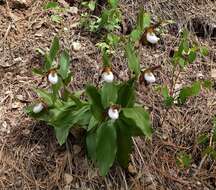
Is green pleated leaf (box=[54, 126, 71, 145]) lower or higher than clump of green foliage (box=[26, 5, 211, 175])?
lower

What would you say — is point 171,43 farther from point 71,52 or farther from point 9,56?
point 9,56

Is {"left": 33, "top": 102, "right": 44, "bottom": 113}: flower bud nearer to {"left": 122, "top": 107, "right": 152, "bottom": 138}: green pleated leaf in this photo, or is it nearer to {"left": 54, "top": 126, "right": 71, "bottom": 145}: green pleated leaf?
{"left": 54, "top": 126, "right": 71, "bottom": 145}: green pleated leaf

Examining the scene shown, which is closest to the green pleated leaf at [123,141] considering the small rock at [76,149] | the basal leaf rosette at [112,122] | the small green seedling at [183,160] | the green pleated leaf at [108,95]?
the basal leaf rosette at [112,122]

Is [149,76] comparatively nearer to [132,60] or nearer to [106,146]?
[132,60]

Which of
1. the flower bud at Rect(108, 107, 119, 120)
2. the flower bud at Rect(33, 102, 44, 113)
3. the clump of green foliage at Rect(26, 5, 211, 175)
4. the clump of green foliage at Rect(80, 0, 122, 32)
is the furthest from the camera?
the clump of green foliage at Rect(80, 0, 122, 32)

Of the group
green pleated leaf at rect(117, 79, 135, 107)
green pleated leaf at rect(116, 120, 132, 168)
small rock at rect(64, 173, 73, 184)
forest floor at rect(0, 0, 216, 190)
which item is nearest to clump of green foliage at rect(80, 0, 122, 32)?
forest floor at rect(0, 0, 216, 190)

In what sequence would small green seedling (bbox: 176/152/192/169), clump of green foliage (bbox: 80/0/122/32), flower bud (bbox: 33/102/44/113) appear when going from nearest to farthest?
flower bud (bbox: 33/102/44/113) → small green seedling (bbox: 176/152/192/169) → clump of green foliage (bbox: 80/0/122/32)

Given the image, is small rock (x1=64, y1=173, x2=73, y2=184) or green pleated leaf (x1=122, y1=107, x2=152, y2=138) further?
small rock (x1=64, y1=173, x2=73, y2=184)
